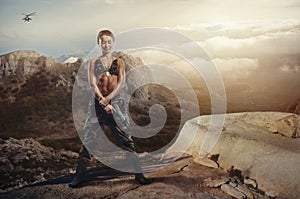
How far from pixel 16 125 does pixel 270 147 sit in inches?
1009

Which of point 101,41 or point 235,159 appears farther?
point 235,159

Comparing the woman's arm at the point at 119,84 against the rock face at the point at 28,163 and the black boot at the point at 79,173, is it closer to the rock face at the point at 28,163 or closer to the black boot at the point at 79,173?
the black boot at the point at 79,173

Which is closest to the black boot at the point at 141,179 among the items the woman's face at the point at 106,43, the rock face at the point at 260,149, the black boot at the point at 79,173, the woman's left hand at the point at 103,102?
the black boot at the point at 79,173

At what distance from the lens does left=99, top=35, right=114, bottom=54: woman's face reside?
573 cm

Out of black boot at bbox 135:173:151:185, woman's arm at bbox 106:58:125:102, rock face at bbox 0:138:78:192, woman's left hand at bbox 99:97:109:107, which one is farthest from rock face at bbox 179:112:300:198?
rock face at bbox 0:138:78:192

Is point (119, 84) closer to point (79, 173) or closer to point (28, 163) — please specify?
point (79, 173)

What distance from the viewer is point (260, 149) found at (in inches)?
254

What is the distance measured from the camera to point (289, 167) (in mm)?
5684

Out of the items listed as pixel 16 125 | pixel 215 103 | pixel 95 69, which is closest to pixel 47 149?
pixel 16 125

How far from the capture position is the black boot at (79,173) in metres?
5.85

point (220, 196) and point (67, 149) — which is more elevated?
point (220, 196)

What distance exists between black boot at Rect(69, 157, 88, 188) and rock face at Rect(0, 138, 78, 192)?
21.6 ft

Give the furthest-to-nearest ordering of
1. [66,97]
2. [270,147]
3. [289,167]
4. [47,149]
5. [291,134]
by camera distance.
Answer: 1. [66,97]
2. [47,149]
3. [291,134]
4. [270,147]
5. [289,167]

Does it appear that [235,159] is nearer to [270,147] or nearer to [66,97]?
[270,147]
